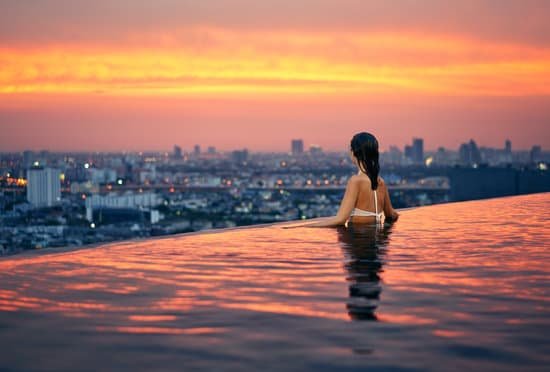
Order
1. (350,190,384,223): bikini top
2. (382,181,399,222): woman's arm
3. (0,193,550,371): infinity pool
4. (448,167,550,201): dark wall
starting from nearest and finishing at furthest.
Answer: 1. (0,193,550,371): infinity pool
2. (350,190,384,223): bikini top
3. (382,181,399,222): woman's arm
4. (448,167,550,201): dark wall

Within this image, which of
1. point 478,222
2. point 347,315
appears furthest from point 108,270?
point 478,222

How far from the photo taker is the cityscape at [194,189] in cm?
6106

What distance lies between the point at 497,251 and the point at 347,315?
3.78 metres

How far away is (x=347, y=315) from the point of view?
5.40 meters

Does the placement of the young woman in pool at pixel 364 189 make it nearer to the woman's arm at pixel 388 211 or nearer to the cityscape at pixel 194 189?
the woman's arm at pixel 388 211

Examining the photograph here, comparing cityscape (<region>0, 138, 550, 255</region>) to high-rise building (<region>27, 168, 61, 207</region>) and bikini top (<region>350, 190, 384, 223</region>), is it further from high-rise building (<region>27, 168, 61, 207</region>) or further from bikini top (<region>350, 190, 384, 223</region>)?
bikini top (<region>350, 190, 384, 223</region>)

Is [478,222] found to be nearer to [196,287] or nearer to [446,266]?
[446,266]

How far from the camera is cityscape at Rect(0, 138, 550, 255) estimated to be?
6106 centimetres

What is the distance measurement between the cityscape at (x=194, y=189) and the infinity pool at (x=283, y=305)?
3495 cm

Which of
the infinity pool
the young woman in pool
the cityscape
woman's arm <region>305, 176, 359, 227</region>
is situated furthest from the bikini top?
the cityscape

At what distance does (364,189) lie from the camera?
10.8 meters

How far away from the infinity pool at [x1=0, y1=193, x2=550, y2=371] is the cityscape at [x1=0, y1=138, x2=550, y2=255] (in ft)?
115

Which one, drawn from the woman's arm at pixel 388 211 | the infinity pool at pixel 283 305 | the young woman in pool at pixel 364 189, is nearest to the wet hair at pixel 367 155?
A: the young woman in pool at pixel 364 189

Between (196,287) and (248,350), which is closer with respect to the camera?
(248,350)
